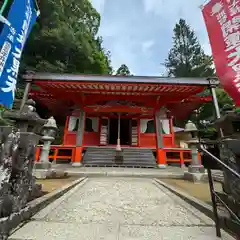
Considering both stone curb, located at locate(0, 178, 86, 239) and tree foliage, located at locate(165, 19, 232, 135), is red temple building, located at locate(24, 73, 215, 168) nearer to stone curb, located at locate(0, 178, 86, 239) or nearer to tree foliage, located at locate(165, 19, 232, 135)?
stone curb, located at locate(0, 178, 86, 239)

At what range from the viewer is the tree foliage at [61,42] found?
15422mm

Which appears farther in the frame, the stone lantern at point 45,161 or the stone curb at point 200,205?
the stone lantern at point 45,161

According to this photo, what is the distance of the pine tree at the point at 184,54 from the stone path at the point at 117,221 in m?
27.7

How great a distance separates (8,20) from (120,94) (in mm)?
7340

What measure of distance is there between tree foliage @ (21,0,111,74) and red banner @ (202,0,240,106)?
551 inches

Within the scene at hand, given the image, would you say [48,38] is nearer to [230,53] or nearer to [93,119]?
[93,119]

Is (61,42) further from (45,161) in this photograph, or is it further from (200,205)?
(200,205)

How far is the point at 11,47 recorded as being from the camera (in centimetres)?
316

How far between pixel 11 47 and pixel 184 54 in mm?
32076

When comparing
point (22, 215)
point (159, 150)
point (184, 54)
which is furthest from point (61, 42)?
point (184, 54)

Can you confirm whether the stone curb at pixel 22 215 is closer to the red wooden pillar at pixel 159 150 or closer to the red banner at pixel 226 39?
the red banner at pixel 226 39

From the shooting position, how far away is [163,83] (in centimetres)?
860

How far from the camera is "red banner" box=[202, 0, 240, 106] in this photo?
2422 mm

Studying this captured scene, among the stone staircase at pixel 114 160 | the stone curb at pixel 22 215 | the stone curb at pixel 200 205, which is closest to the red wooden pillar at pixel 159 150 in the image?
the stone staircase at pixel 114 160
